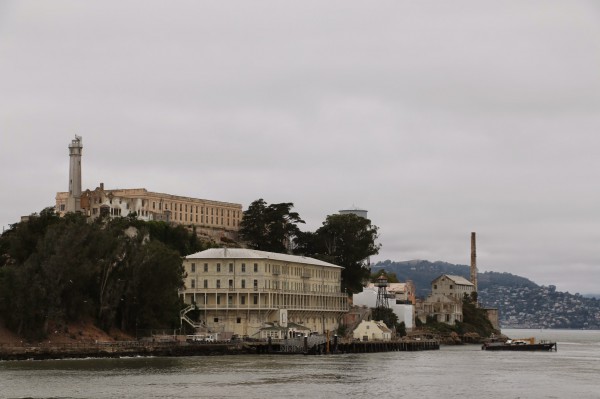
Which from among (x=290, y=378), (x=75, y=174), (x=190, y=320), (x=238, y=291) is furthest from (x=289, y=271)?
(x=290, y=378)

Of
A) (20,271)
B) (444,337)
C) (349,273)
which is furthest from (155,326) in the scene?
(444,337)

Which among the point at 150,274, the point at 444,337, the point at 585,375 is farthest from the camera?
the point at 444,337

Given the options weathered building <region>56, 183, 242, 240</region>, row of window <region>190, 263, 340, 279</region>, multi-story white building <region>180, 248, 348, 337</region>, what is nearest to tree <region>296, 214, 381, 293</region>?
row of window <region>190, 263, 340, 279</region>

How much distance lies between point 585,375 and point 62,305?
5336 cm

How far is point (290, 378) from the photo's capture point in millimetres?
89688

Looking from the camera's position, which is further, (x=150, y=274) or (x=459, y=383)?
(x=150, y=274)

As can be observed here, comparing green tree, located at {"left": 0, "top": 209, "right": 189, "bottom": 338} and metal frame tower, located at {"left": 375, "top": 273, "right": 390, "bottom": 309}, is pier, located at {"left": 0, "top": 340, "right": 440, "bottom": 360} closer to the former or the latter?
green tree, located at {"left": 0, "top": 209, "right": 189, "bottom": 338}

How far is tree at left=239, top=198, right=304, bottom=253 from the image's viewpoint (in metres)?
182

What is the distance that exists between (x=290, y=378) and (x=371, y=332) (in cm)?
6341

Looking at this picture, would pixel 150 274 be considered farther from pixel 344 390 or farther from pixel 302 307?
pixel 344 390

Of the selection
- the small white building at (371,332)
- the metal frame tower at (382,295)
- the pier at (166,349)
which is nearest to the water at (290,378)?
the pier at (166,349)

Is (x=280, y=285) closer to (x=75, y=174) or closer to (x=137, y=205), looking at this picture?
(x=137, y=205)

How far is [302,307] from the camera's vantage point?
504 feet

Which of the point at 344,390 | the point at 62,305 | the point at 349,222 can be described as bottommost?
the point at 344,390
